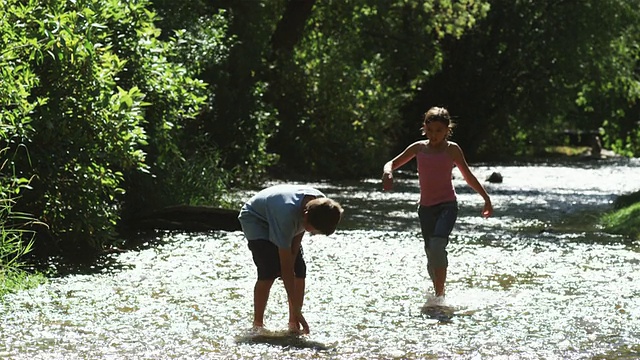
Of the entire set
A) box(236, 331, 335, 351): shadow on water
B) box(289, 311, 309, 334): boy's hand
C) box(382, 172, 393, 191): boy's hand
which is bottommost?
box(236, 331, 335, 351): shadow on water

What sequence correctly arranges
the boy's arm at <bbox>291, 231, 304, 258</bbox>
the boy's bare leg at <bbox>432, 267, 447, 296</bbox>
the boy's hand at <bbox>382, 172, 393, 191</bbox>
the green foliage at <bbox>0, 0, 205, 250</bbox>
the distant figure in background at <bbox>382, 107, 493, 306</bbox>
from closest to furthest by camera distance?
the boy's arm at <bbox>291, 231, 304, 258</bbox>
the boy's hand at <bbox>382, 172, 393, 191</bbox>
the distant figure in background at <bbox>382, 107, 493, 306</bbox>
the boy's bare leg at <bbox>432, 267, 447, 296</bbox>
the green foliage at <bbox>0, 0, 205, 250</bbox>

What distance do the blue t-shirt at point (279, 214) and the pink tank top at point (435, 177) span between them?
2202 millimetres

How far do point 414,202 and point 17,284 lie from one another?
12125 millimetres

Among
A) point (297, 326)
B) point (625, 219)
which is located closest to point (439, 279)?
point (297, 326)

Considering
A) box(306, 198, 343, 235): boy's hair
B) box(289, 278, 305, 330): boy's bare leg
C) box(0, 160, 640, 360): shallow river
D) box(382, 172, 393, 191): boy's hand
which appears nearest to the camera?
box(306, 198, 343, 235): boy's hair

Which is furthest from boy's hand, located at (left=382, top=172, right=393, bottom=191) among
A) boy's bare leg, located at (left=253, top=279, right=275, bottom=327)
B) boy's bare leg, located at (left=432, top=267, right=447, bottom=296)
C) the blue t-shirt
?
boy's bare leg, located at (left=253, top=279, right=275, bottom=327)

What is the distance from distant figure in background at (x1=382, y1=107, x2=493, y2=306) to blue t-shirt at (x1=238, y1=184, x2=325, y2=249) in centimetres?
194

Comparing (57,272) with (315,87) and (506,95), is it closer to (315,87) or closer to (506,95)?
(315,87)

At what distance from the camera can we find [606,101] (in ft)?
161

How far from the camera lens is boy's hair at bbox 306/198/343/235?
25.7 ft

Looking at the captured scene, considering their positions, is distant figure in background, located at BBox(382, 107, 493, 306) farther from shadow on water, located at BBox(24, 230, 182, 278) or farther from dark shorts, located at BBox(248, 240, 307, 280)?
shadow on water, located at BBox(24, 230, 182, 278)

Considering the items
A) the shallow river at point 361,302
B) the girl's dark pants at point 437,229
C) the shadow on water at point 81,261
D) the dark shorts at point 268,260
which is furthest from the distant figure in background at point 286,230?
the shadow on water at point 81,261

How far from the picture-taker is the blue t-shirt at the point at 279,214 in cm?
815

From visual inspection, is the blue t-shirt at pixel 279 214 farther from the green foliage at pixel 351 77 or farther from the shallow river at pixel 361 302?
the green foliage at pixel 351 77
